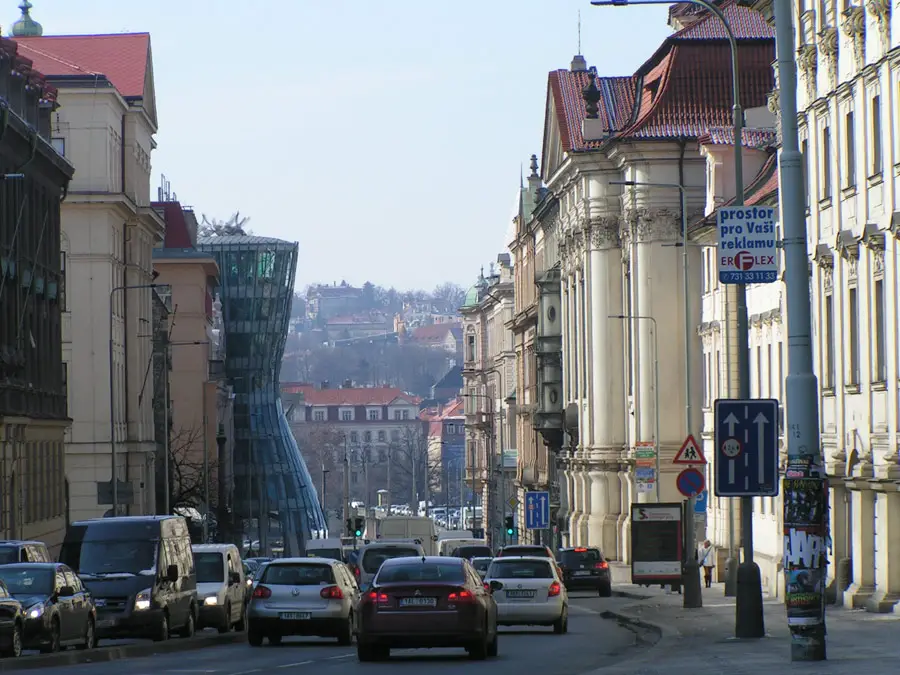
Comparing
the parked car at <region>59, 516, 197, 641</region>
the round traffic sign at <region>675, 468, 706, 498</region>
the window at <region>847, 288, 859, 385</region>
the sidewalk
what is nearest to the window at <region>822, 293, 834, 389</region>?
the window at <region>847, 288, 859, 385</region>

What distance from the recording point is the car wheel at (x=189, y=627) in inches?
1362

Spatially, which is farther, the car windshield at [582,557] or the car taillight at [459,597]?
the car windshield at [582,557]

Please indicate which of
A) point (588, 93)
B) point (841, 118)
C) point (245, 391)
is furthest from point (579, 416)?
point (245, 391)

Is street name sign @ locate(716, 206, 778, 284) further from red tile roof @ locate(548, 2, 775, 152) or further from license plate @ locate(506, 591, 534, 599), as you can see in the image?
red tile roof @ locate(548, 2, 775, 152)

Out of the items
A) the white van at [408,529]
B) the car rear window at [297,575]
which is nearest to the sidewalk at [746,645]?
the car rear window at [297,575]

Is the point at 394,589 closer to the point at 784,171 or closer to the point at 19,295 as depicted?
the point at 784,171

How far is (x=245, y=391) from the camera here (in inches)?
5438

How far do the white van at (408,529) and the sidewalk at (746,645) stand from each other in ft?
95.4

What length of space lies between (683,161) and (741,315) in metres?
43.7

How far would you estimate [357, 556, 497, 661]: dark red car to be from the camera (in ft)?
89.5

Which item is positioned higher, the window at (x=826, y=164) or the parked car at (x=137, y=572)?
the window at (x=826, y=164)

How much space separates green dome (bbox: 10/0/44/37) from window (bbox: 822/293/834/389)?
6078 centimetres

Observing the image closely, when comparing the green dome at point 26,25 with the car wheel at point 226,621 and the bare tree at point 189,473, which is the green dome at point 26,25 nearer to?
the bare tree at point 189,473

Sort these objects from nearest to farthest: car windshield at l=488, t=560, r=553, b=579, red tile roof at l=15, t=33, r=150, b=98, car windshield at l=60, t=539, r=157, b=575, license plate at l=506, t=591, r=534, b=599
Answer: car windshield at l=60, t=539, r=157, b=575
license plate at l=506, t=591, r=534, b=599
car windshield at l=488, t=560, r=553, b=579
red tile roof at l=15, t=33, r=150, b=98
